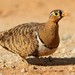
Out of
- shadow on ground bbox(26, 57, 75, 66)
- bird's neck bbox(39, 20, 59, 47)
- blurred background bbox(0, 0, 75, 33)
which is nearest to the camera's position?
bird's neck bbox(39, 20, 59, 47)

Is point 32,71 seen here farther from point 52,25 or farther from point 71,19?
point 71,19

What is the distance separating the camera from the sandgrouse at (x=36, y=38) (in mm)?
7551

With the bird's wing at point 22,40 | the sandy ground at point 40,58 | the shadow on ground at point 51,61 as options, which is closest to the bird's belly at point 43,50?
the bird's wing at point 22,40

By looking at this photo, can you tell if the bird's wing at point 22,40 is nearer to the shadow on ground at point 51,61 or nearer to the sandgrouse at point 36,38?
the sandgrouse at point 36,38

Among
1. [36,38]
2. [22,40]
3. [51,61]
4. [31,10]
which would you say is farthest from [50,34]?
[31,10]

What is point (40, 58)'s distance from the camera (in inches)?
332

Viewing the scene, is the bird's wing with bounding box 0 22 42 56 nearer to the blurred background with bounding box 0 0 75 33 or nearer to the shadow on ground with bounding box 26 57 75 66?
the shadow on ground with bounding box 26 57 75 66

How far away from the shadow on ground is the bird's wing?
0.53 meters

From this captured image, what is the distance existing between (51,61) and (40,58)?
0.26m

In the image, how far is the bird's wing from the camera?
7.63 m

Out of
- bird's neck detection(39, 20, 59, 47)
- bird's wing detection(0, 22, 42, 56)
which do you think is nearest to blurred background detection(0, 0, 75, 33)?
bird's wing detection(0, 22, 42, 56)

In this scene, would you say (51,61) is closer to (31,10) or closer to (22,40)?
(22,40)

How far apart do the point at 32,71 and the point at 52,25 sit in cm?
96

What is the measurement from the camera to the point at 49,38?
7.54m
